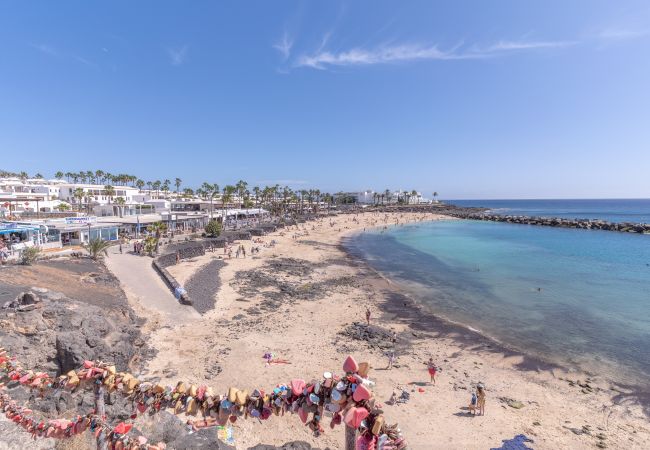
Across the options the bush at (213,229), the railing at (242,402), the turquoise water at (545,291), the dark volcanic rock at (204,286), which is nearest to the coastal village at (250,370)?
the railing at (242,402)

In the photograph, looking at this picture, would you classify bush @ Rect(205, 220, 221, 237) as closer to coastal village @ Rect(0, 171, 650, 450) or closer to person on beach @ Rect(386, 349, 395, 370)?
coastal village @ Rect(0, 171, 650, 450)

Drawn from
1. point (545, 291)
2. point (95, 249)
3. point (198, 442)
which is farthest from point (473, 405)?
point (95, 249)

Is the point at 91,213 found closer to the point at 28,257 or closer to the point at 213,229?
the point at 213,229

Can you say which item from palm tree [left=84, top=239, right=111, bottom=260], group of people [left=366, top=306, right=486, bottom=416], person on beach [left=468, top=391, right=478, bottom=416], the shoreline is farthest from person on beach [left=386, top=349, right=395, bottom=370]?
palm tree [left=84, top=239, right=111, bottom=260]

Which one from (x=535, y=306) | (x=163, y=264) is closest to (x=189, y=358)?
(x=163, y=264)

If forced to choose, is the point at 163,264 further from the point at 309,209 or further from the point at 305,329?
the point at 309,209
